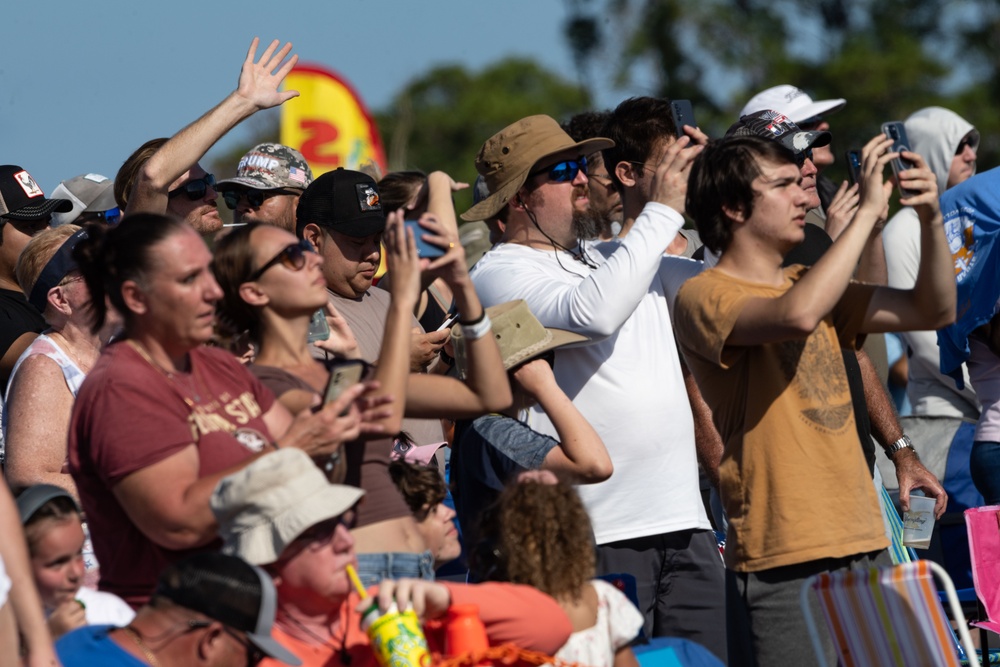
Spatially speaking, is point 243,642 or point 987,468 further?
point 987,468

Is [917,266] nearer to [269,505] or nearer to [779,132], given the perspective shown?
[779,132]

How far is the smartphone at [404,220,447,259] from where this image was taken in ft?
12.0

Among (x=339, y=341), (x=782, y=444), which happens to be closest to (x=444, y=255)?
(x=339, y=341)

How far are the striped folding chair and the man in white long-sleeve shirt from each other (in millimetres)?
871

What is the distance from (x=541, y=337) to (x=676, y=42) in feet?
70.9

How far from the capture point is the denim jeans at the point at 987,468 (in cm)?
546

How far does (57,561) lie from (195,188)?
8.15ft

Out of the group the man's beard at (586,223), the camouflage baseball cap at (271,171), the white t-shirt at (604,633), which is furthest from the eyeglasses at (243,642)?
the camouflage baseball cap at (271,171)

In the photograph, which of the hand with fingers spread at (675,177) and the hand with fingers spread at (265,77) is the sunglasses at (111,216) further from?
the hand with fingers spread at (675,177)

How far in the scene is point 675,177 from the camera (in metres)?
4.44

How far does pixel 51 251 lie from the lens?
4.77 metres

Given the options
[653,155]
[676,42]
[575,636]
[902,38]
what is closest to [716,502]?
[653,155]

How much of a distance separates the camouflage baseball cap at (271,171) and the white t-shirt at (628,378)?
165cm

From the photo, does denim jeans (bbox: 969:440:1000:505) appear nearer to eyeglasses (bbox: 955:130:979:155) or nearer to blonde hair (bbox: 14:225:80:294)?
eyeglasses (bbox: 955:130:979:155)
